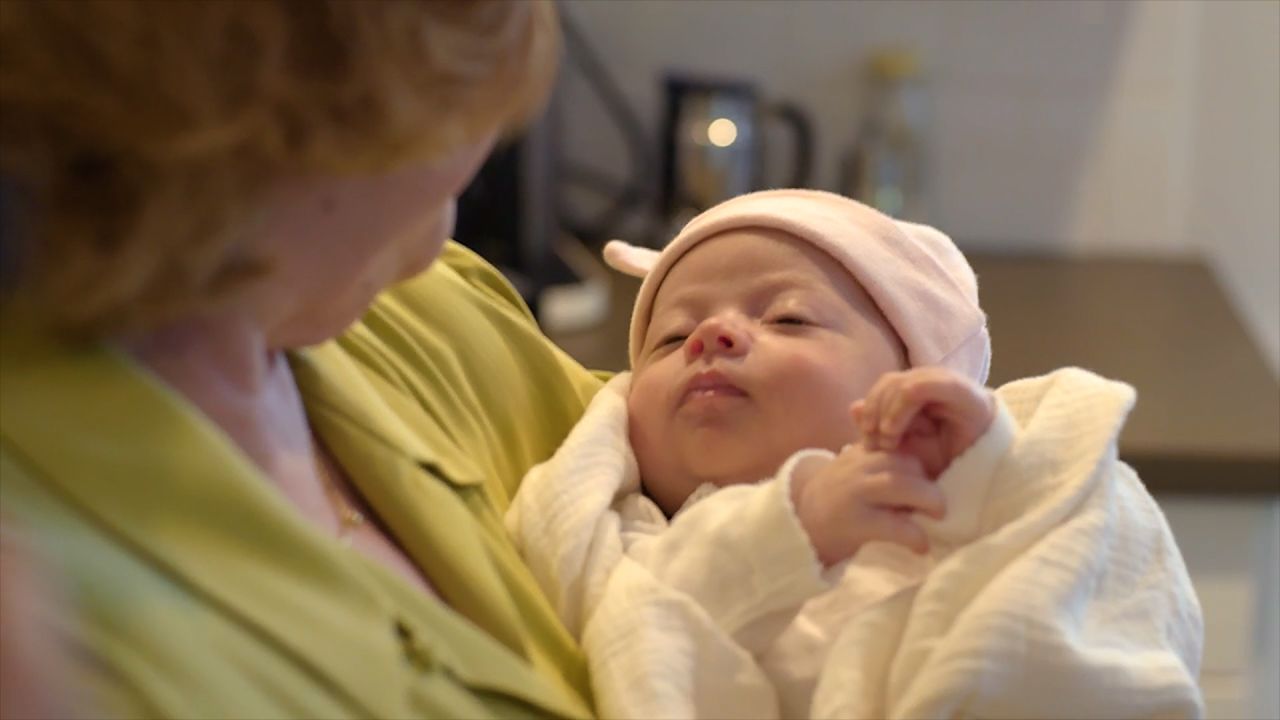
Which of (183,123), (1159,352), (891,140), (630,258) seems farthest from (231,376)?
(891,140)

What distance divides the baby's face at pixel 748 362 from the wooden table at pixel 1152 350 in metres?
0.58

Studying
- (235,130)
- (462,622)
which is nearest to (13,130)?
(235,130)

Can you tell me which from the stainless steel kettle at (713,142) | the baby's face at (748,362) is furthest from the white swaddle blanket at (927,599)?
the stainless steel kettle at (713,142)

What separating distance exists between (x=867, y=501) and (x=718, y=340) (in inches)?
9.4

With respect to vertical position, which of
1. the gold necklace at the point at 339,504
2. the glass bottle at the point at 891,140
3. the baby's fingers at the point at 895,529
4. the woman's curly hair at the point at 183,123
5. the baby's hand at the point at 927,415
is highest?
the woman's curly hair at the point at 183,123

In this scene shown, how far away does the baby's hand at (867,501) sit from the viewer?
817 mm

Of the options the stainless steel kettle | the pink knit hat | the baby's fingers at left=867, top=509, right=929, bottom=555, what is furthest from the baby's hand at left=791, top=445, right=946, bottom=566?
the stainless steel kettle

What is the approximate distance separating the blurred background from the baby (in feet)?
3.01

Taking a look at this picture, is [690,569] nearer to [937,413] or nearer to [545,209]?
[937,413]

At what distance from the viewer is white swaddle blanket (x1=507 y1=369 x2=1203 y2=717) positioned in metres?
0.79

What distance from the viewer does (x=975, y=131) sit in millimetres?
2230

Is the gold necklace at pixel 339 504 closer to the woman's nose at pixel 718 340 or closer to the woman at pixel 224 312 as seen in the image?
the woman at pixel 224 312

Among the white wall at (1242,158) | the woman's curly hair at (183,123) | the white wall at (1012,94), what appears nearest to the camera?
the woman's curly hair at (183,123)

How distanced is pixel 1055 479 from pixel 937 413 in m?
0.08
